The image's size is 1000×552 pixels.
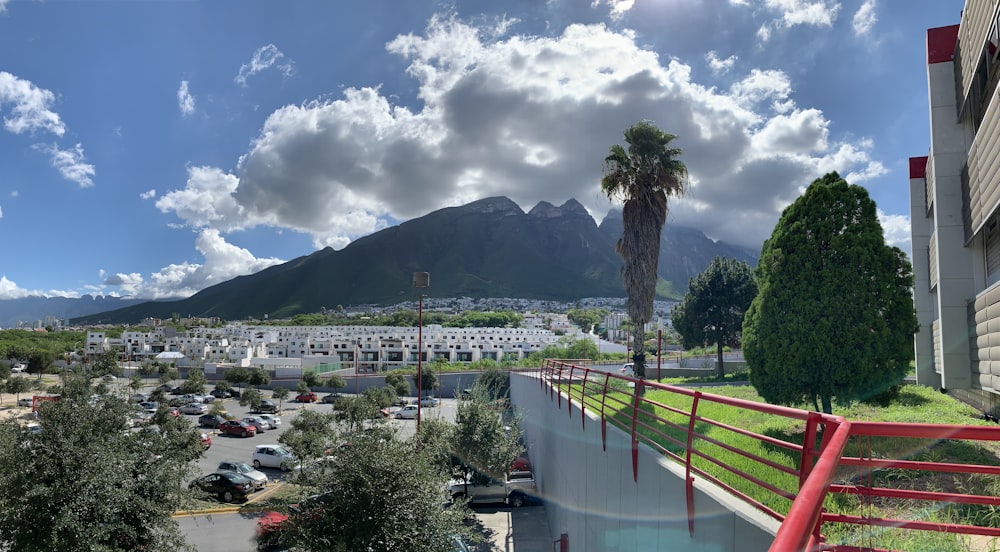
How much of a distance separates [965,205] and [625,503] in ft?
34.6

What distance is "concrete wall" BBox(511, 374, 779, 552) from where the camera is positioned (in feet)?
12.9

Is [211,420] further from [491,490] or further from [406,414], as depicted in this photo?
[491,490]

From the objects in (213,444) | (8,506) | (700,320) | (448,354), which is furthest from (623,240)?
(448,354)

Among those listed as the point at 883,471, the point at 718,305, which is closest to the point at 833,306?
the point at 883,471

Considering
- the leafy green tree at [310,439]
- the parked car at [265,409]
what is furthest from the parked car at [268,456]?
the parked car at [265,409]

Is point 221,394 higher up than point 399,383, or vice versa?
point 399,383

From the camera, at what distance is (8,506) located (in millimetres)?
8555

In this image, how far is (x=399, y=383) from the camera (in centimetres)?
5812

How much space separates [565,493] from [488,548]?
13.9 feet

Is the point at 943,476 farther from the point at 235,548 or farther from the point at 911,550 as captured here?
the point at 235,548

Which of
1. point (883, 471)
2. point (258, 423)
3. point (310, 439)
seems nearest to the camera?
point (883, 471)

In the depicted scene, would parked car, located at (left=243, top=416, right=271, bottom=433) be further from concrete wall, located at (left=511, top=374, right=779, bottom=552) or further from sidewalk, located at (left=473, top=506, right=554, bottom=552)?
concrete wall, located at (left=511, top=374, right=779, bottom=552)

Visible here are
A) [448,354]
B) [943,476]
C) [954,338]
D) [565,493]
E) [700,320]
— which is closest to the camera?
[943,476]

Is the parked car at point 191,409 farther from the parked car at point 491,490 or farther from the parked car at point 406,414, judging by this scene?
the parked car at point 491,490
